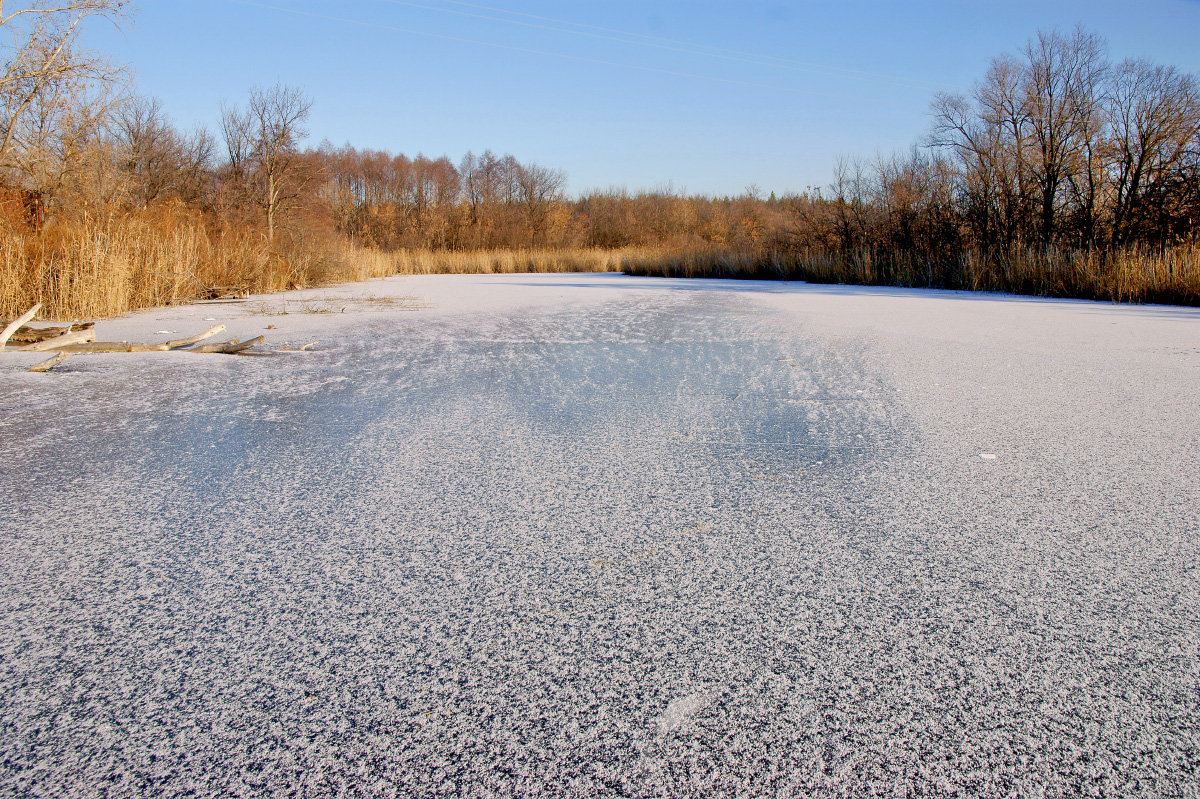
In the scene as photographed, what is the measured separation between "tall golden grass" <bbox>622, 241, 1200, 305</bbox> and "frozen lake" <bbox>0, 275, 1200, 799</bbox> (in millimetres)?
6791

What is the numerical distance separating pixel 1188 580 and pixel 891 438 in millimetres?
1086

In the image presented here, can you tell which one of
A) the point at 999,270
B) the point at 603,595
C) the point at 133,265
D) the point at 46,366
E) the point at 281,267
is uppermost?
the point at 281,267

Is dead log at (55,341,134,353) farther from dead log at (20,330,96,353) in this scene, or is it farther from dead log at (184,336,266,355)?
dead log at (184,336,266,355)

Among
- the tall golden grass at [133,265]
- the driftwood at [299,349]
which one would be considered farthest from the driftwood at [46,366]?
the tall golden grass at [133,265]

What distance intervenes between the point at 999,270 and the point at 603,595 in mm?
11704

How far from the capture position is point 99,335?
5.25 metres

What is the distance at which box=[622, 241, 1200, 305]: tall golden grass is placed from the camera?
8219 mm

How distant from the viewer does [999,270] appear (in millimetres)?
10750

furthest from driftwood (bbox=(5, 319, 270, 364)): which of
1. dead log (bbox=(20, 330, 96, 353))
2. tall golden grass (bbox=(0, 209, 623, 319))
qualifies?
tall golden grass (bbox=(0, 209, 623, 319))

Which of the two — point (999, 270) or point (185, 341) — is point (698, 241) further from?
point (185, 341)

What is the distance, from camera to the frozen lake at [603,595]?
0.89 meters

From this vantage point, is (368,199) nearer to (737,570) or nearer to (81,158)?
(81,158)

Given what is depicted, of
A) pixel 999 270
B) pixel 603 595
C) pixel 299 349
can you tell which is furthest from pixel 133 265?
pixel 999 270

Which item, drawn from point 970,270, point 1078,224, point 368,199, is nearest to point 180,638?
point 970,270
